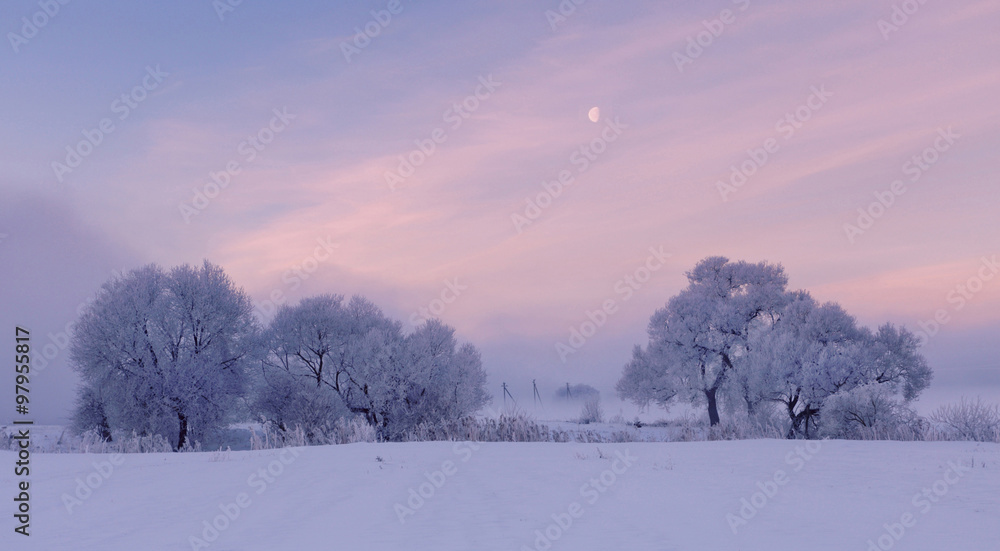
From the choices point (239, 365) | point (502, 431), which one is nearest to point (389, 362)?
point (239, 365)

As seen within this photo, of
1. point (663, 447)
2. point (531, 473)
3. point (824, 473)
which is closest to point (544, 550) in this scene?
point (531, 473)

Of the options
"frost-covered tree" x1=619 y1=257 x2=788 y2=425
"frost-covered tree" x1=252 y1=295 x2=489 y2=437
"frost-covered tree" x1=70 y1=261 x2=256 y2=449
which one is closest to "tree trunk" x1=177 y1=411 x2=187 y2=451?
"frost-covered tree" x1=70 y1=261 x2=256 y2=449

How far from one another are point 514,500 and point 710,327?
113 ft

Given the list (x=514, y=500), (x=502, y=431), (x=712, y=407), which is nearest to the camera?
(x=514, y=500)

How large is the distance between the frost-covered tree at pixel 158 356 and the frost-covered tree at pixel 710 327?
1003 inches

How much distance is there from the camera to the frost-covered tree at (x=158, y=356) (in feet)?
110

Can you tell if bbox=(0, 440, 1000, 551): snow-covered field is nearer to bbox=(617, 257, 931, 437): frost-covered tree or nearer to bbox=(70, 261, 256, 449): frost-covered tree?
bbox=(617, 257, 931, 437): frost-covered tree

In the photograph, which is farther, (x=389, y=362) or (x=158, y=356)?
(x=389, y=362)

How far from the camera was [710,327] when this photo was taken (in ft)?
139

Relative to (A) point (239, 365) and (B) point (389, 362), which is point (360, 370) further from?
(A) point (239, 365)

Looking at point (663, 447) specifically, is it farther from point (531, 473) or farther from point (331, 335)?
point (331, 335)

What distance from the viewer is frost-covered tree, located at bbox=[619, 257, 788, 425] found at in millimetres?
41812

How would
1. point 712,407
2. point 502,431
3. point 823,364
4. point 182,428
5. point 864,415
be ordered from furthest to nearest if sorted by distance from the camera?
point 712,407 < point 182,428 < point 823,364 < point 864,415 < point 502,431

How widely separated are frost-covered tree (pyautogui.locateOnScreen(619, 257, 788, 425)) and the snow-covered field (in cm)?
2508
